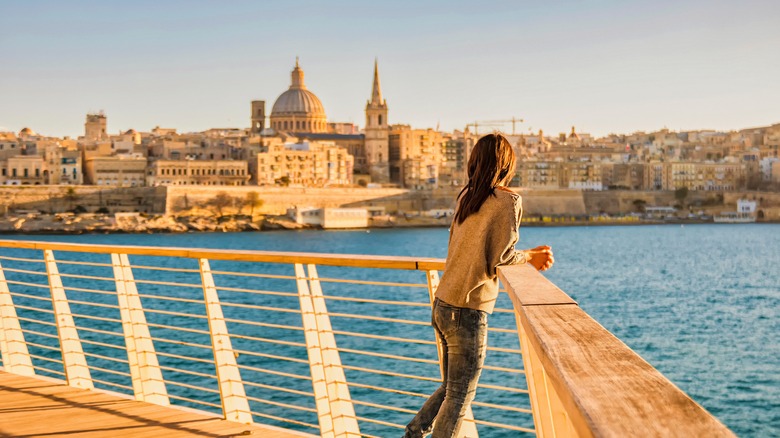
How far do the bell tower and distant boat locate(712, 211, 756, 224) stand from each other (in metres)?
25.9

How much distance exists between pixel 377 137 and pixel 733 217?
2884 centimetres

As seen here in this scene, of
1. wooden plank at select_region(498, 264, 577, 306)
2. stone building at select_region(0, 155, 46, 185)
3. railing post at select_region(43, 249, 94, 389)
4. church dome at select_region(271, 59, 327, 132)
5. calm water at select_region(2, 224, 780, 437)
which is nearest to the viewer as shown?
wooden plank at select_region(498, 264, 577, 306)

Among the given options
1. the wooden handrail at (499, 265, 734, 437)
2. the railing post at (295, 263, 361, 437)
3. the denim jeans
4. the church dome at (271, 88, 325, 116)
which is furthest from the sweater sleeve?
the church dome at (271, 88, 325, 116)

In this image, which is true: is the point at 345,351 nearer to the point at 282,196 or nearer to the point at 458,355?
the point at 458,355

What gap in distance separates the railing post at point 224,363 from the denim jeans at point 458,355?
117 cm

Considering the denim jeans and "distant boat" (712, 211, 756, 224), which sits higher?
the denim jeans

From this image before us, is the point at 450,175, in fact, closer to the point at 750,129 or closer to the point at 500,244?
the point at 750,129

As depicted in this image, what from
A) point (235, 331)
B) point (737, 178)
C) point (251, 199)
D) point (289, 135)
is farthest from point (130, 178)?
point (737, 178)

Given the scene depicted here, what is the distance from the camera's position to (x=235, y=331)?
17.3 meters

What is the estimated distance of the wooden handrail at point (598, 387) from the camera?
2.68ft

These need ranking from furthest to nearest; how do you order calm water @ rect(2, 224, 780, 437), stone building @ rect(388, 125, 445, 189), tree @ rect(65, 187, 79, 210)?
stone building @ rect(388, 125, 445, 189), tree @ rect(65, 187, 79, 210), calm water @ rect(2, 224, 780, 437)

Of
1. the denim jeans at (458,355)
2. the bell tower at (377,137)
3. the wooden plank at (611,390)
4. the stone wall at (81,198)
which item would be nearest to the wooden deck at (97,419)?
the denim jeans at (458,355)

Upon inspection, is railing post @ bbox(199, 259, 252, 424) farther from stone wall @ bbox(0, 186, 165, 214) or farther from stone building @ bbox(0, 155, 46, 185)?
stone building @ bbox(0, 155, 46, 185)

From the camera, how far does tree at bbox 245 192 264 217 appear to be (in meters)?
58.0
